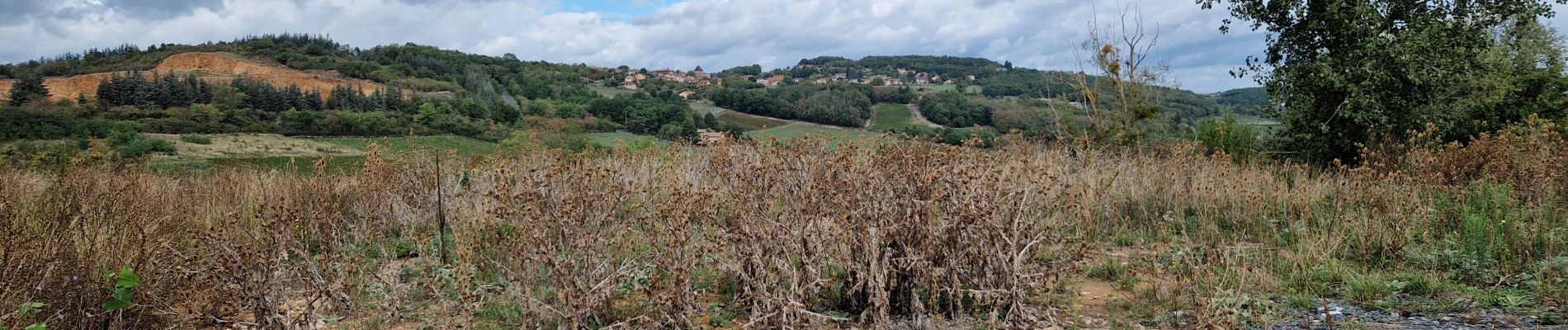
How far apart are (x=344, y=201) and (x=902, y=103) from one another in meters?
50.9

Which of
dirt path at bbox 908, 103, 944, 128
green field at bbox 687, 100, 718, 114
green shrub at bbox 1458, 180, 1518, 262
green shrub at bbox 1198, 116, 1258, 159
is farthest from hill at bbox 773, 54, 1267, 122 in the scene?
green shrub at bbox 1458, 180, 1518, 262

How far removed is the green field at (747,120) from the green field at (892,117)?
5.89 metres

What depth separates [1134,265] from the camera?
4.90 m

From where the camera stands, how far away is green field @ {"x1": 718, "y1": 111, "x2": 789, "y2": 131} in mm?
48972

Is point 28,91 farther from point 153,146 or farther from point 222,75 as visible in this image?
point 153,146

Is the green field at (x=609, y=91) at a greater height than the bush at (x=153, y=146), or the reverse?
the green field at (x=609, y=91)

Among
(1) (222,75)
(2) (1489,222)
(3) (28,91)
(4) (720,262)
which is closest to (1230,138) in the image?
(2) (1489,222)

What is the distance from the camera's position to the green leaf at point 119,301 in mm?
2891

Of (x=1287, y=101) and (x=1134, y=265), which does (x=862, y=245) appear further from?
(x=1287, y=101)

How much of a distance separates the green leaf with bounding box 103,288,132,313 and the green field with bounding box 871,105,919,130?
43.2 metres

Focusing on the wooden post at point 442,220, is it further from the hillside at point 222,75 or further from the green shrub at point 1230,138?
the hillside at point 222,75

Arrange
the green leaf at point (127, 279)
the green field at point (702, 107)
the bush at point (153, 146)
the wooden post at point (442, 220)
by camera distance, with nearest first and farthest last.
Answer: the green leaf at point (127, 279) → the wooden post at point (442, 220) → the bush at point (153, 146) → the green field at point (702, 107)

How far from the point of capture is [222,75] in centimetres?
6184

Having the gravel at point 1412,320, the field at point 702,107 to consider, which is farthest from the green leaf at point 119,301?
the field at point 702,107
